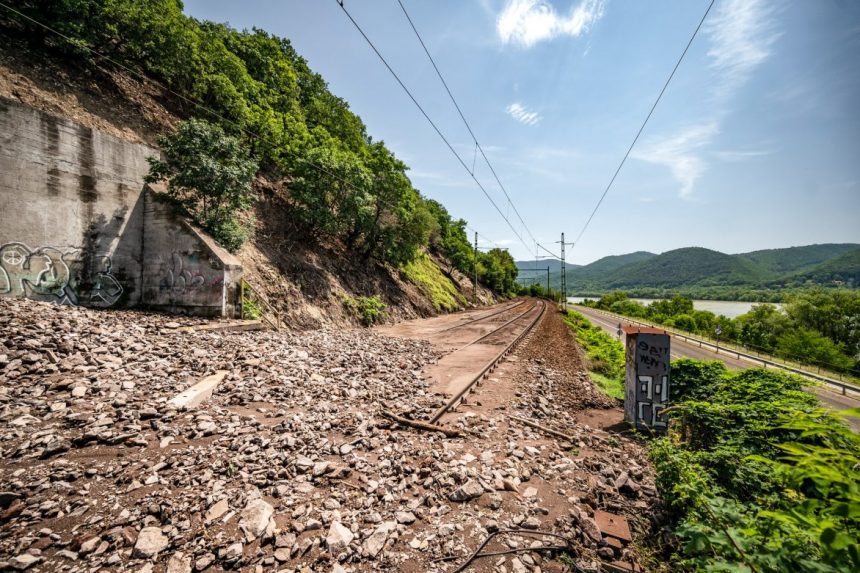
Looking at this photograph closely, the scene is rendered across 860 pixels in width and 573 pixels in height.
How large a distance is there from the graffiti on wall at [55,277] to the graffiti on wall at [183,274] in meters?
1.70

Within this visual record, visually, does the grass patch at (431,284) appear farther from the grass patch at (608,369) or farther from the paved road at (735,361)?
the paved road at (735,361)

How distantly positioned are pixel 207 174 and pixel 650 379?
15884 millimetres

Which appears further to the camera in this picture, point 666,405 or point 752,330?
point 752,330

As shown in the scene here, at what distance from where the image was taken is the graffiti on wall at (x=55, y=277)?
9.55 metres

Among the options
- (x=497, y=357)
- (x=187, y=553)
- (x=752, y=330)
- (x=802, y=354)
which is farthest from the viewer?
(x=752, y=330)

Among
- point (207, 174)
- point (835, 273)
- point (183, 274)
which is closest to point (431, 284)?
point (207, 174)

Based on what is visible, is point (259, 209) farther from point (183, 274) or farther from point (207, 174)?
point (183, 274)

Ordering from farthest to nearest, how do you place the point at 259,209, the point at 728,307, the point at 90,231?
the point at 728,307 < the point at 259,209 < the point at 90,231

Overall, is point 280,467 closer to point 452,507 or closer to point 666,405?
point 452,507

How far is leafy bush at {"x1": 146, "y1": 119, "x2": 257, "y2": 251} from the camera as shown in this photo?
12398mm

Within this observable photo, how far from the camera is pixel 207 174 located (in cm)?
1247

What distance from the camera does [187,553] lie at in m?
3.13

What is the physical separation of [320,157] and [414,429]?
17.6m

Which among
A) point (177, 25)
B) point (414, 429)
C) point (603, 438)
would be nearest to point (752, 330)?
point (603, 438)
